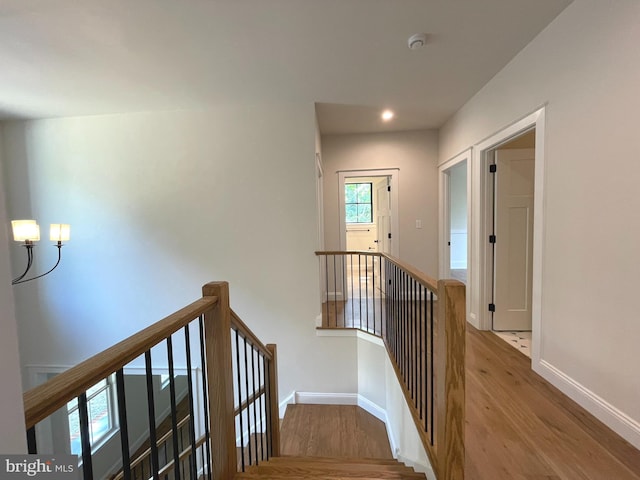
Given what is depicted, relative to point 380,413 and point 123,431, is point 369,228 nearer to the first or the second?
point 380,413

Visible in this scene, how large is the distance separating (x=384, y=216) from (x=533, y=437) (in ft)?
11.2

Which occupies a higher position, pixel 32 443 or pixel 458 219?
pixel 458 219

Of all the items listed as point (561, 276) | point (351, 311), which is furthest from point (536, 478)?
point (351, 311)

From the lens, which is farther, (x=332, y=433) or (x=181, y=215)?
(x=181, y=215)

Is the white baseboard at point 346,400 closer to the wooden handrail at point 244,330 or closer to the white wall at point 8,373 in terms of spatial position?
the wooden handrail at point 244,330

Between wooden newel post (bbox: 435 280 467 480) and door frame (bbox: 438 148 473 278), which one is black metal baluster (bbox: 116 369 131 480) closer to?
wooden newel post (bbox: 435 280 467 480)

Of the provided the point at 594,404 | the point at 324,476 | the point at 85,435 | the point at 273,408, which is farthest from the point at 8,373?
the point at 594,404

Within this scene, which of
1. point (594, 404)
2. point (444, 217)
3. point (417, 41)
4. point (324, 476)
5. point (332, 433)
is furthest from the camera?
point (444, 217)

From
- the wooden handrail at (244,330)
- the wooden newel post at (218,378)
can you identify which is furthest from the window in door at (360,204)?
the wooden newel post at (218,378)

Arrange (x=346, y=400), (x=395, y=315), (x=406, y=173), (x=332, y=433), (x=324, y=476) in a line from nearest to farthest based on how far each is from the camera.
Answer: (x=324, y=476), (x=395, y=315), (x=332, y=433), (x=346, y=400), (x=406, y=173)

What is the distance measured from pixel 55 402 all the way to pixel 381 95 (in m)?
3.15

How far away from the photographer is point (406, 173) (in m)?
4.08

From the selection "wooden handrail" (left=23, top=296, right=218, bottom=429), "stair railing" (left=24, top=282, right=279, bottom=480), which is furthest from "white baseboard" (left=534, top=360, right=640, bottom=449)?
"wooden handrail" (left=23, top=296, right=218, bottom=429)

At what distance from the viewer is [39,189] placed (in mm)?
3291
